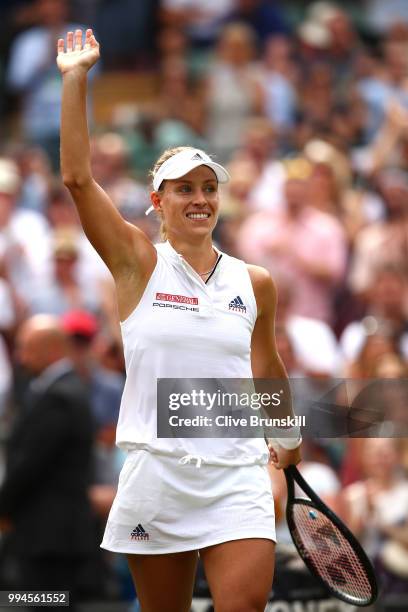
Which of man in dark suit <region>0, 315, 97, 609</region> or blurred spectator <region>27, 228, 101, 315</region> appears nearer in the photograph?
man in dark suit <region>0, 315, 97, 609</region>

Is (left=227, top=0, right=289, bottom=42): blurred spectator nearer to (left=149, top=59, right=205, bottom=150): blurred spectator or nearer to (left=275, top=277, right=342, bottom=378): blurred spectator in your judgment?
(left=149, top=59, right=205, bottom=150): blurred spectator

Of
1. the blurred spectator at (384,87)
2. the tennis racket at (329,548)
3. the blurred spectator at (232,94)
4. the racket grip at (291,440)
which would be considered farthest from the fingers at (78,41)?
the blurred spectator at (232,94)

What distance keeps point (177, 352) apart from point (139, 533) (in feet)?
2.14

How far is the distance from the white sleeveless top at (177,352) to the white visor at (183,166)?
12.5 inches

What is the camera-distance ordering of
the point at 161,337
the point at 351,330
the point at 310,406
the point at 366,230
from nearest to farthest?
1. the point at 161,337
2. the point at 310,406
3. the point at 351,330
4. the point at 366,230

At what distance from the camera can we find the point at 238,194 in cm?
1200

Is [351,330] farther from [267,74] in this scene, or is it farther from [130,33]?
[130,33]

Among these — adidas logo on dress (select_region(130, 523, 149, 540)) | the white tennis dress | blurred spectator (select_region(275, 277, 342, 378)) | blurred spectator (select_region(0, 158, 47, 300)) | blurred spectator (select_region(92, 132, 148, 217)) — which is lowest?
adidas logo on dress (select_region(130, 523, 149, 540))

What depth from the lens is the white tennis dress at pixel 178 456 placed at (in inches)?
198

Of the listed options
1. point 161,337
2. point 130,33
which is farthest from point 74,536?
point 130,33

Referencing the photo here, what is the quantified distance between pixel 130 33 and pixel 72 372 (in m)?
7.64

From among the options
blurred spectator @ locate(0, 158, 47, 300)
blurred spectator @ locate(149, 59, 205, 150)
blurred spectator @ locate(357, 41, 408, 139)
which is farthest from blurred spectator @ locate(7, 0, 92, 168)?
blurred spectator @ locate(357, 41, 408, 139)

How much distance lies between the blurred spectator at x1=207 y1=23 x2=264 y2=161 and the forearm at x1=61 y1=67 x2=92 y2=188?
862 centimetres

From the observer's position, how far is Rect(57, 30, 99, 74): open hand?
16.8 feet
